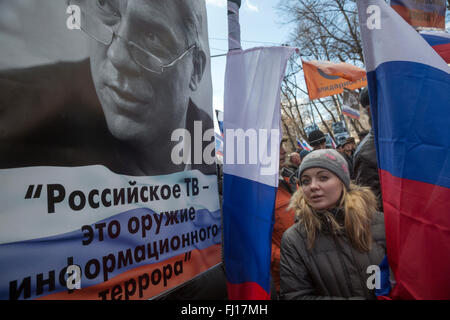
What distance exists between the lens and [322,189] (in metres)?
1.69

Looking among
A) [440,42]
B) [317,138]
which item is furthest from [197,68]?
[317,138]

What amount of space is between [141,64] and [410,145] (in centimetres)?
140

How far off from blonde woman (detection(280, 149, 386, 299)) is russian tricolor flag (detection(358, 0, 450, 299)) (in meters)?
0.18

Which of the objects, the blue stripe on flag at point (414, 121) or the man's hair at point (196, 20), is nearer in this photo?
the blue stripe on flag at point (414, 121)

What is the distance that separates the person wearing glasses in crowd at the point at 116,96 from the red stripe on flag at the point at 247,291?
2.43ft

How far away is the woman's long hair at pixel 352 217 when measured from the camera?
1534mm

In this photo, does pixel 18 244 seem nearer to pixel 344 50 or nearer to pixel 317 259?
pixel 317 259

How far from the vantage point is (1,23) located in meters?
0.92

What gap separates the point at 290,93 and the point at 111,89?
22746 mm

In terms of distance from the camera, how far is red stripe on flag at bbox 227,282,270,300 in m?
1.51

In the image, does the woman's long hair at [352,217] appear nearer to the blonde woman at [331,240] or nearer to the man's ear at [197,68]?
the blonde woman at [331,240]

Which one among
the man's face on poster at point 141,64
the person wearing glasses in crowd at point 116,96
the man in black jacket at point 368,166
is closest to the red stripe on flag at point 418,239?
the man in black jacket at point 368,166

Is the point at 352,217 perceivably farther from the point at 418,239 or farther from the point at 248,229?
the point at 248,229

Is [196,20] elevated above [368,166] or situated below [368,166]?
above
